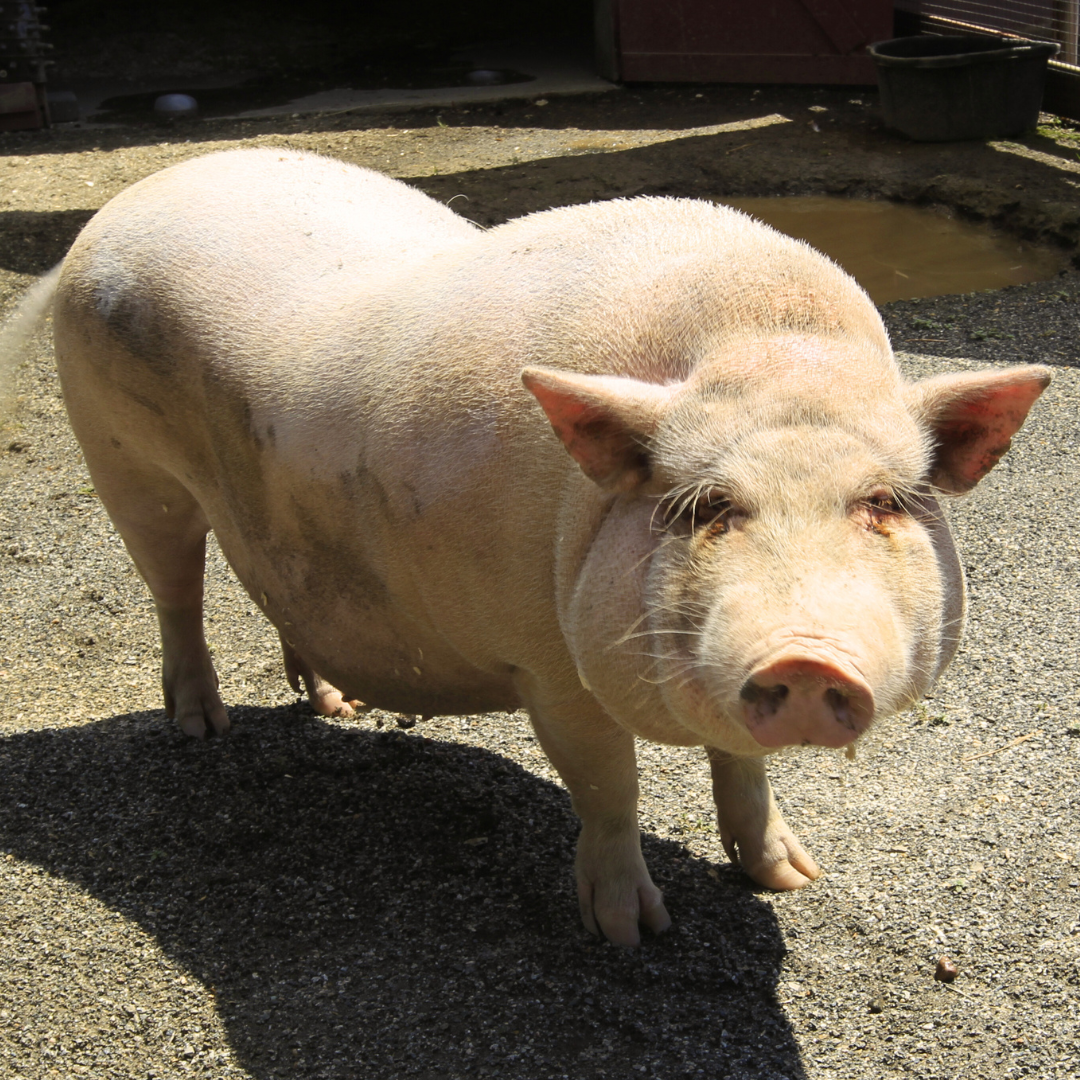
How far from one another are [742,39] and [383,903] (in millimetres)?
10489

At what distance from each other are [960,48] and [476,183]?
430cm

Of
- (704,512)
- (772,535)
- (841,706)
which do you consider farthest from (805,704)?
(704,512)

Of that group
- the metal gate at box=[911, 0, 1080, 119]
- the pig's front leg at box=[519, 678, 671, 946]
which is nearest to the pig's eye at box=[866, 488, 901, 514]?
the pig's front leg at box=[519, 678, 671, 946]

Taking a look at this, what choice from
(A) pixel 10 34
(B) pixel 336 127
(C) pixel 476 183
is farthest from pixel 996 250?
(A) pixel 10 34

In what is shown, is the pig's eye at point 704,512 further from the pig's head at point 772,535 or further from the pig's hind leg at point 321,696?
the pig's hind leg at point 321,696

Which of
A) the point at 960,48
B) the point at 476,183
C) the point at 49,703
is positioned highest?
the point at 960,48

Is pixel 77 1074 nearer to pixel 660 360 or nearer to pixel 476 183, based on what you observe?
pixel 660 360

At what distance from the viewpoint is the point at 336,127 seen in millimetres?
10938

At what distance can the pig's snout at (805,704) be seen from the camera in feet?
5.71

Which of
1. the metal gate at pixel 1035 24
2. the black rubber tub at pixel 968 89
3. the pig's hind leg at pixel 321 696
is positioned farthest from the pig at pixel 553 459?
the metal gate at pixel 1035 24

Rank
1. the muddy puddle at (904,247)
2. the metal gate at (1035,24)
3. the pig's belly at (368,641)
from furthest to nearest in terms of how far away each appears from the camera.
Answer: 1. the metal gate at (1035,24)
2. the muddy puddle at (904,247)
3. the pig's belly at (368,641)

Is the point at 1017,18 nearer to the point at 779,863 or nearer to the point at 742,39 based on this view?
the point at 742,39

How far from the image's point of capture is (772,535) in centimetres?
192

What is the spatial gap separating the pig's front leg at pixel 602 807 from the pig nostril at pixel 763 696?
2.92 feet
